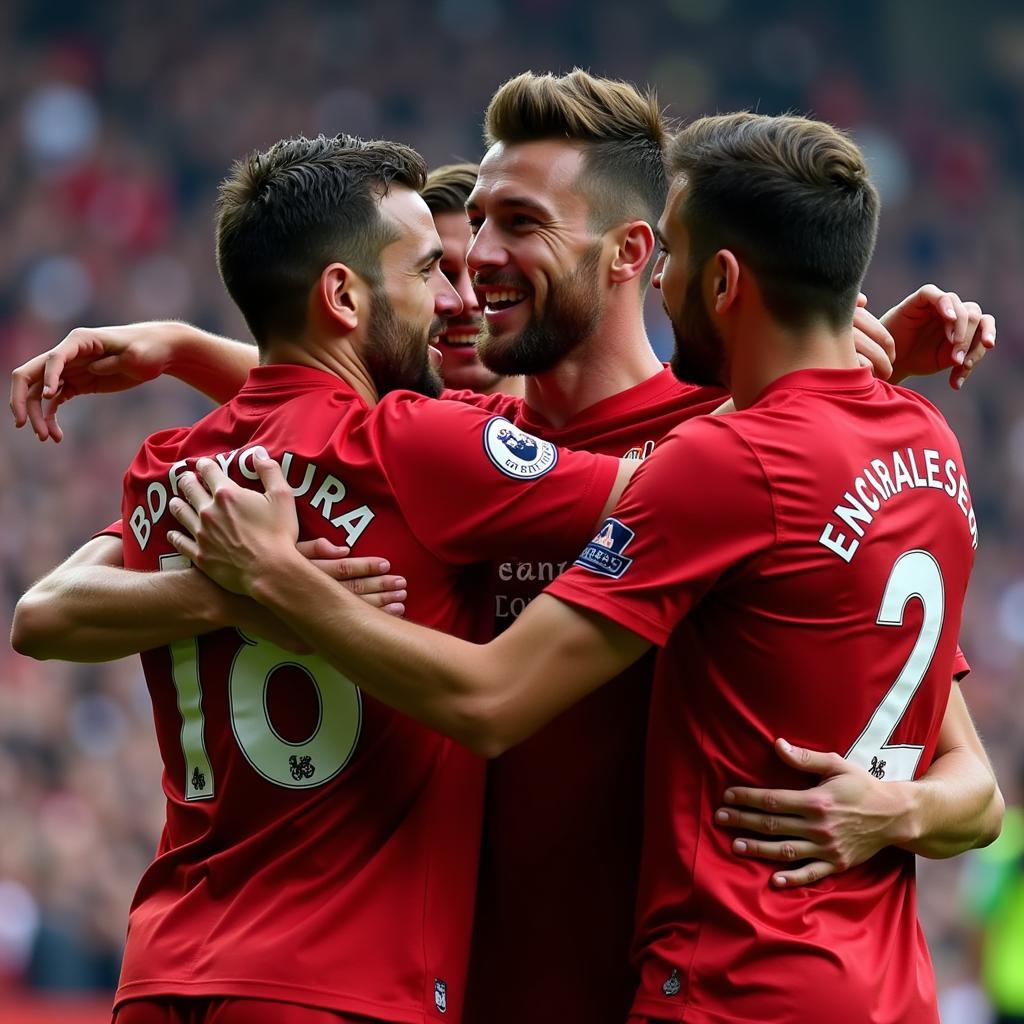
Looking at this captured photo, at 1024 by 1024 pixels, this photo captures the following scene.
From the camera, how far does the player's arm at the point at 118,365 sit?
381cm

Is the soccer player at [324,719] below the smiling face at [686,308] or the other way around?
below

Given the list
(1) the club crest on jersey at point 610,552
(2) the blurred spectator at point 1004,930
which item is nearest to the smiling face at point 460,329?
(1) the club crest on jersey at point 610,552

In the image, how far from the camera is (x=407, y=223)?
3529mm

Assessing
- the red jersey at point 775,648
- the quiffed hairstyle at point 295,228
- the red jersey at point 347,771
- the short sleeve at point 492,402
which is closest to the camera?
the red jersey at point 775,648

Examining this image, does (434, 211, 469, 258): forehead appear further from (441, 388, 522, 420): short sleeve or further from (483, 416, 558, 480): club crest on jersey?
(483, 416, 558, 480): club crest on jersey

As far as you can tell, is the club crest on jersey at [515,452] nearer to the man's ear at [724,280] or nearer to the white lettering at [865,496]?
the man's ear at [724,280]

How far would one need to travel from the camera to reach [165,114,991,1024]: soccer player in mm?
2986

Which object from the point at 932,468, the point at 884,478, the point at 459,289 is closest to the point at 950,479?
the point at 932,468

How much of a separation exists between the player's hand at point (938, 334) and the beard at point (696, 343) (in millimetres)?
669

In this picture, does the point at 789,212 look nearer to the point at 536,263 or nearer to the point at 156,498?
the point at 536,263

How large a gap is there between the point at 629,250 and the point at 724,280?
2.62 feet

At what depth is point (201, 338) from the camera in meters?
4.34

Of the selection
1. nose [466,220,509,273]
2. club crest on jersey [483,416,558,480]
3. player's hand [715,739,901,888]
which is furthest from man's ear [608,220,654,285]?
player's hand [715,739,901,888]

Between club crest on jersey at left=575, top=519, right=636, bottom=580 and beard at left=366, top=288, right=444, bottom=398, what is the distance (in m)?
0.62
